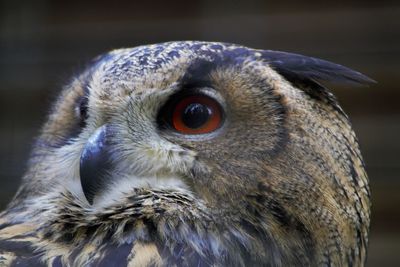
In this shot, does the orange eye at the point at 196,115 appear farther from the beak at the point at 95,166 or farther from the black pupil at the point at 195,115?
the beak at the point at 95,166

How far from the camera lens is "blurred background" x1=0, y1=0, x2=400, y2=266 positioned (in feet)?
10.6

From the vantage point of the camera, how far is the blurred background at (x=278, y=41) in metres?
3.22

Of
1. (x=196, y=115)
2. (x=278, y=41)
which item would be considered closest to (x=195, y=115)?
(x=196, y=115)

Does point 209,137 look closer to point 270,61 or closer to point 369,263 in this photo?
point 270,61

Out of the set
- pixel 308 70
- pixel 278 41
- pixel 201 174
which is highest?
pixel 308 70

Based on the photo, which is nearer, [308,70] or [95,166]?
[95,166]

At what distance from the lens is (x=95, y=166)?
156cm

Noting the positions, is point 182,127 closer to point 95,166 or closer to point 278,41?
point 95,166

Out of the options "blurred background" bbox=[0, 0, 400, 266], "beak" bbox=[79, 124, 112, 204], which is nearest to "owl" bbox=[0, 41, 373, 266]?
"beak" bbox=[79, 124, 112, 204]

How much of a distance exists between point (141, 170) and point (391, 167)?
69.1 inches

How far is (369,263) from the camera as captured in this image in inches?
128

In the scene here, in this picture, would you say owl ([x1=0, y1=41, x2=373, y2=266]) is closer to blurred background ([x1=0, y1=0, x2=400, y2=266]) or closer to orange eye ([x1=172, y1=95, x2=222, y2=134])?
orange eye ([x1=172, y1=95, x2=222, y2=134])

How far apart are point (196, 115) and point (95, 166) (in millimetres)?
202

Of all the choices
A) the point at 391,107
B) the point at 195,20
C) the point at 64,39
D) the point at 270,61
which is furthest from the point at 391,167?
the point at 270,61
